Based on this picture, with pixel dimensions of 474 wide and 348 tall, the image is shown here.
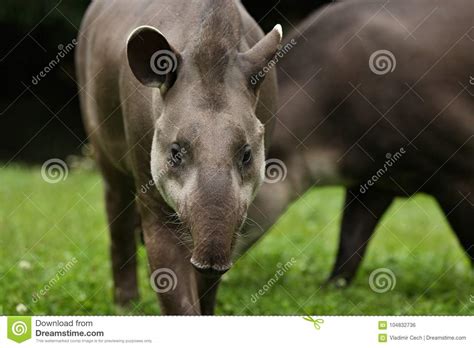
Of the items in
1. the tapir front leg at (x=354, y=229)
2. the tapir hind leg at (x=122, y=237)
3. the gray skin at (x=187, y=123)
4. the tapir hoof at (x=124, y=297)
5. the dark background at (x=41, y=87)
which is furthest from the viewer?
the dark background at (x=41, y=87)

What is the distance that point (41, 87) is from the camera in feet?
41.4

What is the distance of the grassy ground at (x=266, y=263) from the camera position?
7.05 m

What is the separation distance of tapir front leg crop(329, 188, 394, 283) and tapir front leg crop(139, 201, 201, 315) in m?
2.83

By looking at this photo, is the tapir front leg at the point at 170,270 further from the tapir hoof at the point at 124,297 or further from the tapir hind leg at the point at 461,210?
the tapir hind leg at the point at 461,210

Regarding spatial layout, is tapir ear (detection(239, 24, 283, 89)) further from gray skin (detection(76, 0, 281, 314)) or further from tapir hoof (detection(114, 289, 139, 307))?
tapir hoof (detection(114, 289, 139, 307))

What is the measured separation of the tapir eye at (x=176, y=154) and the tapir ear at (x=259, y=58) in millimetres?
538

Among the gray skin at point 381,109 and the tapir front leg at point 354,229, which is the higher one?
the gray skin at point 381,109

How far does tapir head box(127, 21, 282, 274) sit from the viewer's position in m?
4.41

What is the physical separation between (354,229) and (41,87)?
580cm

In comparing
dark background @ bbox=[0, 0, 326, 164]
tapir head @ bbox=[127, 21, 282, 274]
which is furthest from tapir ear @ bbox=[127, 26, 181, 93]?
dark background @ bbox=[0, 0, 326, 164]

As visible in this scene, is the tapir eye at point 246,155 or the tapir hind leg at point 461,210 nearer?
the tapir eye at point 246,155
